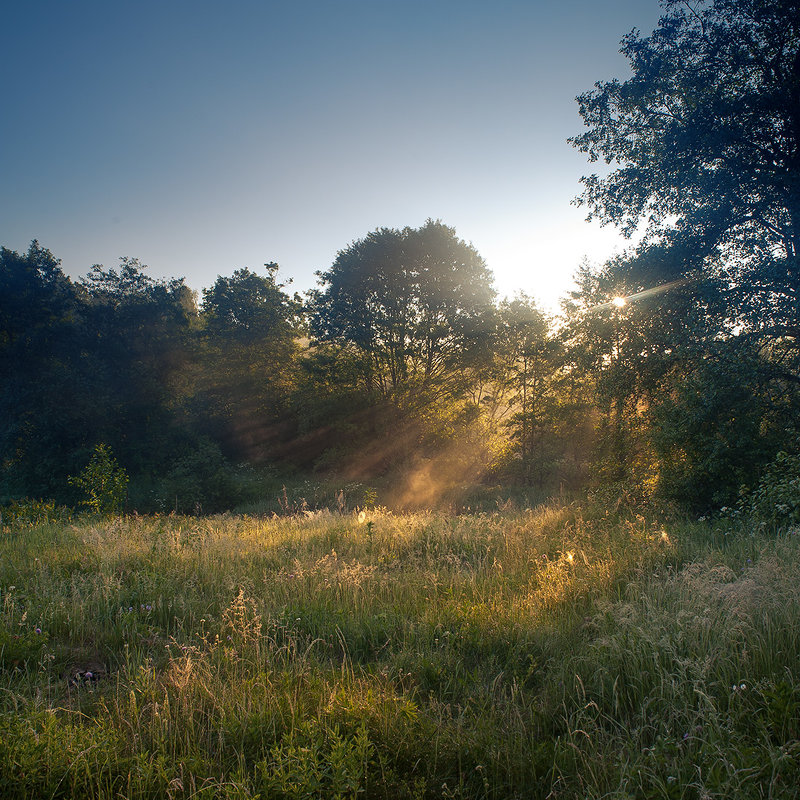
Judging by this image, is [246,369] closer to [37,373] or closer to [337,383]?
[337,383]

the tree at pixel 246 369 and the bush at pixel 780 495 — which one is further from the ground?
the tree at pixel 246 369

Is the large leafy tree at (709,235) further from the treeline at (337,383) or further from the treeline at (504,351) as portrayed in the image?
the treeline at (337,383)

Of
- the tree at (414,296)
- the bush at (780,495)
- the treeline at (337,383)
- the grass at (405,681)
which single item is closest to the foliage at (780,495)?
the bush at (780,495)

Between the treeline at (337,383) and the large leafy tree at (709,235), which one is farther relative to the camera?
the treeline at (337,383)

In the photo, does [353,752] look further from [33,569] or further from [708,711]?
[33,569]

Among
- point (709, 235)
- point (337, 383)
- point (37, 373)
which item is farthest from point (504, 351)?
point (37, 373)

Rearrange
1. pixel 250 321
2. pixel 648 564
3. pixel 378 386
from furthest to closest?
pixel 250 321 → pixel 378 386 → pixel 648 564

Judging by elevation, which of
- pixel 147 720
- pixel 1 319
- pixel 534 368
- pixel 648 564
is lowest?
pixel 648 564

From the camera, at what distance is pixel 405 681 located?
2.98 m

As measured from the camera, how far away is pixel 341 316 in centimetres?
2258

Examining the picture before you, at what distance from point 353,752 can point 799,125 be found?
42.7 ft

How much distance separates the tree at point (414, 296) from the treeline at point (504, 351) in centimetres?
11

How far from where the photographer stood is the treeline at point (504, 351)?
889 centimetres

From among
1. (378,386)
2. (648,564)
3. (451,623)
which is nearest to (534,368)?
(378,386)
